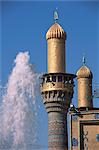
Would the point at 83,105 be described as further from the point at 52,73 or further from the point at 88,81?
the point at 52,73

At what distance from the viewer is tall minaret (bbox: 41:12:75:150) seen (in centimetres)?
4219

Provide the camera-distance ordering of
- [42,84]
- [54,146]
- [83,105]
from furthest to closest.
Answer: [83,105] < [42,84] < [54,146]

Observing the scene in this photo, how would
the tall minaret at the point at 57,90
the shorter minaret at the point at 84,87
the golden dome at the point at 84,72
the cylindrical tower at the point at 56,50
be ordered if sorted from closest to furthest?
the tall minaret at the point at 57,90 → the cylindrical tower at the point at 56,50 → the shorter minaret at the point at 84,87 → the golden dome at the point at 84,72

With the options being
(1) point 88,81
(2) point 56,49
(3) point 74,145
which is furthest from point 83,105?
(2) point 56,49

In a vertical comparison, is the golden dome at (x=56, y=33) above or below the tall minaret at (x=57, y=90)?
above

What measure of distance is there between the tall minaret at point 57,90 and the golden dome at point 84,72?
6591mm

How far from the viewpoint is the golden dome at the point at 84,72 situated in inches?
2024

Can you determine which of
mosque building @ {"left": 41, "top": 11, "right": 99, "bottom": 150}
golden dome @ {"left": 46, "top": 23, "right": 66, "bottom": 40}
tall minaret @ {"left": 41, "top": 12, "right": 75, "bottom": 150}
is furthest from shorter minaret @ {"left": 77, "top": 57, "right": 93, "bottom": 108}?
golden dome @ {"left": 46, "top": 23, "right": 66, "bottom": 40}

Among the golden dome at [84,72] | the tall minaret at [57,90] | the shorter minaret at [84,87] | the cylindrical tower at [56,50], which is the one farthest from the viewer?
the golden dome at [84,72]

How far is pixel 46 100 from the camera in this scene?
4375 centimetres

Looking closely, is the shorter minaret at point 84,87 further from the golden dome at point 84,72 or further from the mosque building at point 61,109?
the mosque building at point 61,109

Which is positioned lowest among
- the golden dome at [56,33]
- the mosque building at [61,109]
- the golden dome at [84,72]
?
the mosque building at [61,109]

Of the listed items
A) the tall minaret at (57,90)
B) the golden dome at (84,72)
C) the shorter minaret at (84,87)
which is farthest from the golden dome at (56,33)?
the shorter minaret at (84,87)

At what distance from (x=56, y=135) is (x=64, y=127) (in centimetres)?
118
